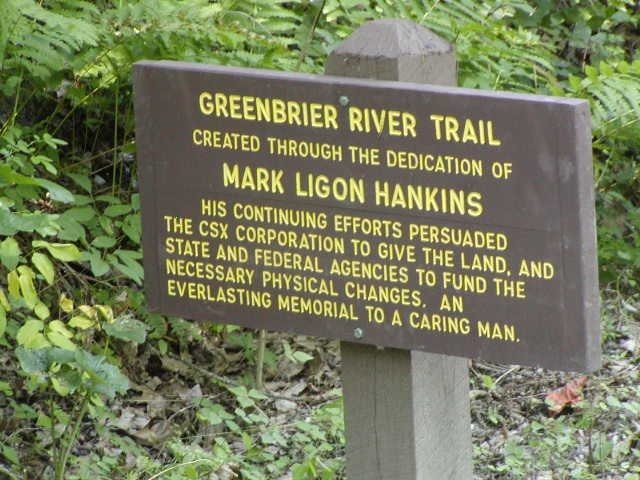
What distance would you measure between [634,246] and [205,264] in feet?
11.1

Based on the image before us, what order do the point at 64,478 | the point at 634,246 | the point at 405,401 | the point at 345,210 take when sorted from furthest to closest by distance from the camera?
the point at 634,246, the point at 64,478, the point at 405,401, the point at 345,210

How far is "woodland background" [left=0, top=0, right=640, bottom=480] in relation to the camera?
429 centimetres

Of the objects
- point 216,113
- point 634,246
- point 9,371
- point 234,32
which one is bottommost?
point 9,371

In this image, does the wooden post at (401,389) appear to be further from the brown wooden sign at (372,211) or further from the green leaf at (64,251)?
the green leaf at (64,251)

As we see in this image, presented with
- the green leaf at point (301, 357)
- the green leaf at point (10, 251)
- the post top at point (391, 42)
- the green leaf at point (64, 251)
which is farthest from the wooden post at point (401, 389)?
the green leaf at point (301, 357)

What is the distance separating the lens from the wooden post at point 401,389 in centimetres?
303

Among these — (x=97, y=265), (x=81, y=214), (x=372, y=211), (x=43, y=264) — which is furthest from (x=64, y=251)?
(x=81, y=214)

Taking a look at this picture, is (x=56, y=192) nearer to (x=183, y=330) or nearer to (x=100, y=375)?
(x=100, y=375)

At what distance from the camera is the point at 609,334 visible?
17.8 ft

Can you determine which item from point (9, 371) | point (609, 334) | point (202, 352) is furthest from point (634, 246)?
point (9, 371)

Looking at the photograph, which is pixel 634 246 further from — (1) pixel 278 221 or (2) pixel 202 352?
(1) pixel 278 221

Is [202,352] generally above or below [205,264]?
below

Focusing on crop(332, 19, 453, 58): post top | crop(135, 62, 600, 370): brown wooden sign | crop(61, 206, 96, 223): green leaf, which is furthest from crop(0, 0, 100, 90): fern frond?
crop(332, 19, 453, 58): post top

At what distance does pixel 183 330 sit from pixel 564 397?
1.51 metres
